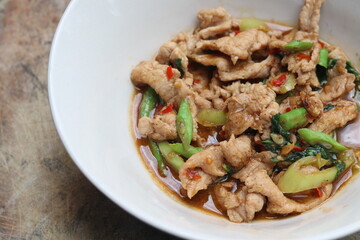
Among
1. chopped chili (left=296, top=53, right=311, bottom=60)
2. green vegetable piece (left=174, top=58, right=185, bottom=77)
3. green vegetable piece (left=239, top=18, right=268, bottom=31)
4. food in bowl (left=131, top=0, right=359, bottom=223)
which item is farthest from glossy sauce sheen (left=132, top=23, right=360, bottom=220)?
green vegetable piece (left=239, top=18, right=268, bottom=31)

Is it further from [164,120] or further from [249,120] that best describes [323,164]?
[164,120]

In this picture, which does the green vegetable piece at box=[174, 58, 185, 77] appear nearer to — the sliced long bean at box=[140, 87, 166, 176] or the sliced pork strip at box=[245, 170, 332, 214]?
the sliced long bean at box=[140, 87, 166, 176]

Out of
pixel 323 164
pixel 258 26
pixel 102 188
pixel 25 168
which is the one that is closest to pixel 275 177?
pixel 323 164

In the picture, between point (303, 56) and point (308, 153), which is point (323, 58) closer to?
point (303, 56)

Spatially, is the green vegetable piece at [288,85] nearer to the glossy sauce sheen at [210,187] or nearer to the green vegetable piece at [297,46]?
the green vegetable piece at [297,46]

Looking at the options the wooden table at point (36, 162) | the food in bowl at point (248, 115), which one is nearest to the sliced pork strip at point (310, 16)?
the food in bowl at point (248, 115)

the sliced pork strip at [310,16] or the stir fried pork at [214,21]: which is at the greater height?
the sliced pork strip at [310,16]

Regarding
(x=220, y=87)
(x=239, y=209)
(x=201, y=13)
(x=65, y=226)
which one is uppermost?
(x=201, y=13)
